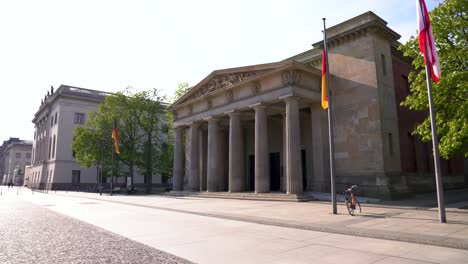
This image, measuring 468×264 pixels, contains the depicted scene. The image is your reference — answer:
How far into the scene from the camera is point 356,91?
26.6 meters

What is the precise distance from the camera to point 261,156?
2716cm

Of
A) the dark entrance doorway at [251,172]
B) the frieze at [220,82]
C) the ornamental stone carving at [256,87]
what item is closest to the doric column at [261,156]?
the ornamental stone carving at [256,87]

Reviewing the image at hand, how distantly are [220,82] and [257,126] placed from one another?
310 inches

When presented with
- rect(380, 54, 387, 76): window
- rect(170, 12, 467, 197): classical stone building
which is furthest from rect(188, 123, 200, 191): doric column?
rect(380, 54, 387, 76): window

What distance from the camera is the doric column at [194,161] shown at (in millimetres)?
36812

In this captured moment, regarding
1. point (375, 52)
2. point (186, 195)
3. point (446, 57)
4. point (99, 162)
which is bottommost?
point (186, 195)

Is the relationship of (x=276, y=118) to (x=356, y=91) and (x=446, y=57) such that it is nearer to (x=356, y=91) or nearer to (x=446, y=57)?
(x=356, y=91)

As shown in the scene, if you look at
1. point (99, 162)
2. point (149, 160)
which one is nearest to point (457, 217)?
point (149, 160)

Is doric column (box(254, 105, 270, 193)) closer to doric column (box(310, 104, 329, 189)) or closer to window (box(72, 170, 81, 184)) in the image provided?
doric column (box(310, 104, 329, 189))

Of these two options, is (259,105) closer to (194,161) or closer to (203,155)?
(194,161)

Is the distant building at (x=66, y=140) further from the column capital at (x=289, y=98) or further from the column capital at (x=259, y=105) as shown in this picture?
the column capital at (x=289, y=98)

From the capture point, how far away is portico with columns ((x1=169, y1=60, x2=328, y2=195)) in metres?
25.6

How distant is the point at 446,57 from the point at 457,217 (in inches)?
346

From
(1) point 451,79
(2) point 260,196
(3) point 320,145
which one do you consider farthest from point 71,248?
(3) point 320,145
